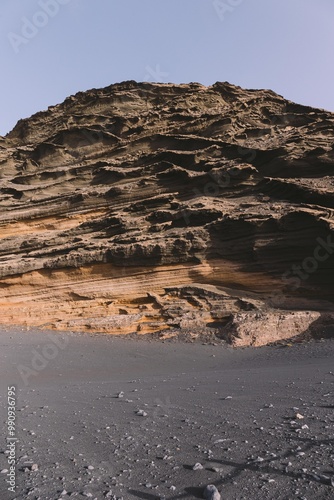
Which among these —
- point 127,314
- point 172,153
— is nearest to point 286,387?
point 127,314

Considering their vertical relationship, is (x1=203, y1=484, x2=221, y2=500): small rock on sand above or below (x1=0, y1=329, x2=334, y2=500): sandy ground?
above

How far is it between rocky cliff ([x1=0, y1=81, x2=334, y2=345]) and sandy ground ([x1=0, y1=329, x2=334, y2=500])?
3.22 meters

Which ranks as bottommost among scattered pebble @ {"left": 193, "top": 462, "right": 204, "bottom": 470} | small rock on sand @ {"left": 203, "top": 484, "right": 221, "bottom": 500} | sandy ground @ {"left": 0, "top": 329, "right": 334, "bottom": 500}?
sandy ground @ {"left": 0, "top": 329, "right": 334, "bottom": 500}

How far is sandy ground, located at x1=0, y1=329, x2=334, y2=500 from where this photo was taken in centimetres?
327

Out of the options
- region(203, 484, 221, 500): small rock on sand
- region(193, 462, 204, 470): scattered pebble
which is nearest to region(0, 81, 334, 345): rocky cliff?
region(193, 462, 204, 470): scattered pebble

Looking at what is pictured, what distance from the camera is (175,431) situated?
466 centimetres

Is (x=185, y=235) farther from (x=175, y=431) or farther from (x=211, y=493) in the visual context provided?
(x=211, y=493)

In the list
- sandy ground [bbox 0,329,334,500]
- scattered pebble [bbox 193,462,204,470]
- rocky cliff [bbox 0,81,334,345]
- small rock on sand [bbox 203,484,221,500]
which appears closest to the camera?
small rock on sand [bbox 203,484,221,500]

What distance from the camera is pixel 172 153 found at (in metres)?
18.1

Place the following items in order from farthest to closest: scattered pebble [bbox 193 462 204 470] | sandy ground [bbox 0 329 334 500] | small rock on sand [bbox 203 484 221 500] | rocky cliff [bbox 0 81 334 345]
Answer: rocky cliff [bbox 0 81 334 345], scattered pebble [bbox 193 462 204 470], sandy ground [bbox 0 329 334 500], small rock on sand [bbox 203 484 221 500]

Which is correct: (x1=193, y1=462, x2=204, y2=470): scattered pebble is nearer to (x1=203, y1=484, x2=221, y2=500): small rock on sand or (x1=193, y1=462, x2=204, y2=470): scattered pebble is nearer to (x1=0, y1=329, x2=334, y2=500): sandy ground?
(x1=0, y1=329, x2=334, y2=500): sandy ground

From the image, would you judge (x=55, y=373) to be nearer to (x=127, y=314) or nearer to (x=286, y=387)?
(x=127, y=314)

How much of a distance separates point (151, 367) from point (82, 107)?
24889 millimetres

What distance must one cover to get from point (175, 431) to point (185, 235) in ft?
32.9
